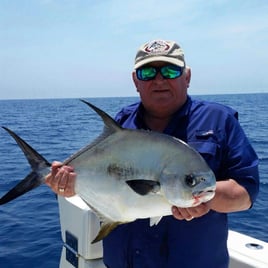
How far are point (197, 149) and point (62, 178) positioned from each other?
2.40 feet

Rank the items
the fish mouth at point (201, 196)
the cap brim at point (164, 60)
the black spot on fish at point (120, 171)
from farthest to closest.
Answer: the cap brim at point (164, 60) < the black spot on fish at point (120, 171) < the fish mouth at point (201, 196)

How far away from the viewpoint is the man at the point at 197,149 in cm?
232

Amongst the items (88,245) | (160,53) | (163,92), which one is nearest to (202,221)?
(163,92)

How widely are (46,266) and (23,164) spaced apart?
7473mm

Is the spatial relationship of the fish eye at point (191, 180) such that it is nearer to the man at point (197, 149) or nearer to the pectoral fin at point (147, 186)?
the pectoral fin at point (147, 186)

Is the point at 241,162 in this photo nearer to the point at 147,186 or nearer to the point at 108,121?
the point at 147,186

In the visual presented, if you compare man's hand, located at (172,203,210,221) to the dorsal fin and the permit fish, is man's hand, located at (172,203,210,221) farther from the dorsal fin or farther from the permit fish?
the dorsal fin

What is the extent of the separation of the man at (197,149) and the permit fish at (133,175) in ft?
Answer: 0.39

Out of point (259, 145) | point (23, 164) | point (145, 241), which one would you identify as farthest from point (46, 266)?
point (259, 145)

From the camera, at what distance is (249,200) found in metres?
2.31

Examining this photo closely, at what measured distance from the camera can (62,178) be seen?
2305 mm

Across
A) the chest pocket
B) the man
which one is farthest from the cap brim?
the chest pocket

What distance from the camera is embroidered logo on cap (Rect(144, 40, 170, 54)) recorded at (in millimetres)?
2447

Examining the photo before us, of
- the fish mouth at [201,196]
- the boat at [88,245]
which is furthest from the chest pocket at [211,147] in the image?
the boat at [88,245]
